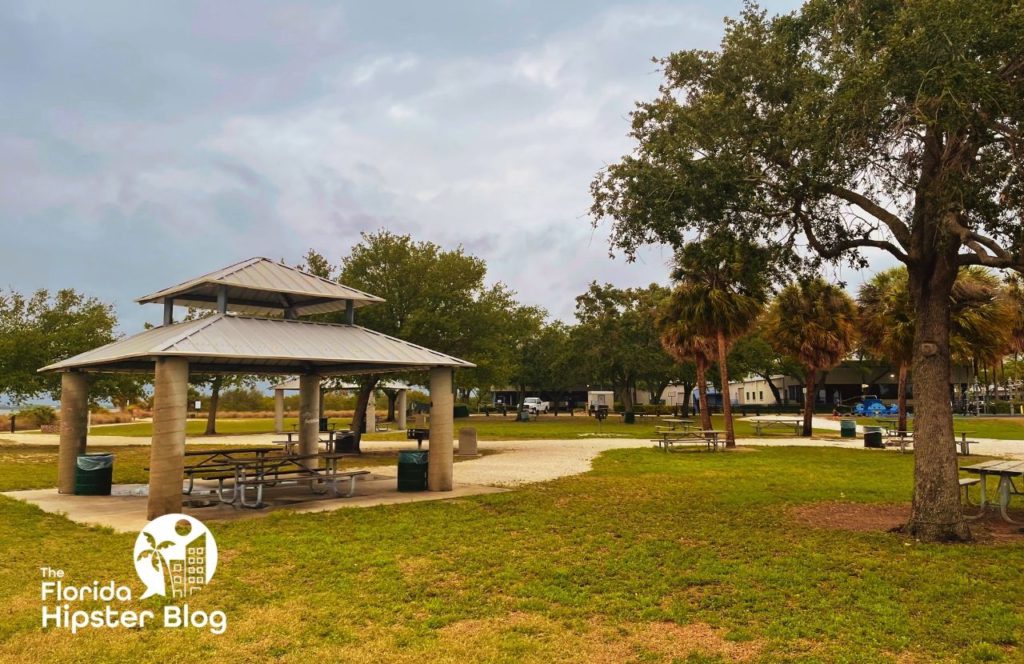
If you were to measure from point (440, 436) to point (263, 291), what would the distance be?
15.7ft

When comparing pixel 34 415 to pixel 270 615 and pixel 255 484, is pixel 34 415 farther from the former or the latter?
pixel 270 615

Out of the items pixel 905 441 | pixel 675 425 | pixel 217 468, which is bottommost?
pixel 675 425

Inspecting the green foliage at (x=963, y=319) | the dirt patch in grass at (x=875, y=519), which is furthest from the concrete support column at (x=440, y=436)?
the green foliage at (x=963, y=319)

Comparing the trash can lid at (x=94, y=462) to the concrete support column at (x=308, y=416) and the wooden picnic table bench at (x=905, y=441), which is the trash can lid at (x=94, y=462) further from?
the wooden picnic table bench at (x=905, y=441)

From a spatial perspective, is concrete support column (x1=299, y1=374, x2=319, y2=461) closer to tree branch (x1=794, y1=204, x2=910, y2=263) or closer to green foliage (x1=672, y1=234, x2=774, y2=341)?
green foliage (x1=672, y1=234, x2=774, y2=341)

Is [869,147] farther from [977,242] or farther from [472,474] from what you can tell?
[472,474]

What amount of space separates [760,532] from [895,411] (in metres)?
52.3

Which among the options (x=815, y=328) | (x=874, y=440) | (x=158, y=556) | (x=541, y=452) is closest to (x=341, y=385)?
(x=541, y=452)

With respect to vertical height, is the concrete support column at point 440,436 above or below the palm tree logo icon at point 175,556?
above

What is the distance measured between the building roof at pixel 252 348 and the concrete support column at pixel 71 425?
0.38 metres

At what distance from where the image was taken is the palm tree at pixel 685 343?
2884 cm

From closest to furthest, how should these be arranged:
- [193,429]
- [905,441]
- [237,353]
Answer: [237,353], [905,441], [193,429]

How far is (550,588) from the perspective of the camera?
679 centimetres

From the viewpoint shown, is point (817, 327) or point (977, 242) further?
point (817, 327)
